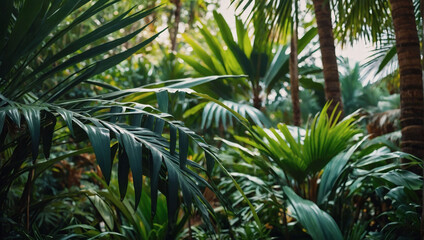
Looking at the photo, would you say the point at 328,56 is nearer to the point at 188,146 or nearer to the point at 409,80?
the point at 409,80

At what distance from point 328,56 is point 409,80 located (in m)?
0.91

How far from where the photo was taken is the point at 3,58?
1.58 m

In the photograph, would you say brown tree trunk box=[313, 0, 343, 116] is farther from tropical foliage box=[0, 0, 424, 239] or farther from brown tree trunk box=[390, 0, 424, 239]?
brown tree trunk box=[390, 0, 424, 239]

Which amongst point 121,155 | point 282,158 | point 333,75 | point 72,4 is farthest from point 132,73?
point 121,155

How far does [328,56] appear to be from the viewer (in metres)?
3.15

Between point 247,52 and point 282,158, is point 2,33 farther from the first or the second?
point 247,52

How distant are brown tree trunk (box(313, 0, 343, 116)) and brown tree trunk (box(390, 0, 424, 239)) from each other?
0.74 meters

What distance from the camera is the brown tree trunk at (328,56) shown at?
3.11 m

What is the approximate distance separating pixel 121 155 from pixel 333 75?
2.20 m

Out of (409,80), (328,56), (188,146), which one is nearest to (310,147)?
(409,80)

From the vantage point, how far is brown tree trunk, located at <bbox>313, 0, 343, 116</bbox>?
311 cm

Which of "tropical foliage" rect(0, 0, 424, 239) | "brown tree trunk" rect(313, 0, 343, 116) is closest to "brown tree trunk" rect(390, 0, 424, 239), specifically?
"tropical foliage" rect(0, 0, 424, 239)

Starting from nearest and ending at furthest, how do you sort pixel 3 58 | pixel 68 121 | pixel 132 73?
pixel 68 121 < pixel 3 58 < pixel 132 73

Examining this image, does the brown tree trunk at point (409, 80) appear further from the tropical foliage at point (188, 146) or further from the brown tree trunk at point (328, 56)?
the brown tree trunk at point (328, 56)
